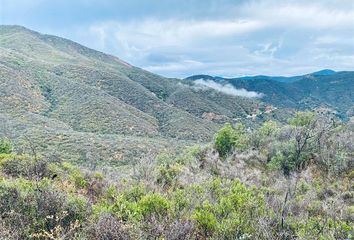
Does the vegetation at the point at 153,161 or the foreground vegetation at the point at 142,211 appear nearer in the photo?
the foreground vegetation at the point at 142,211

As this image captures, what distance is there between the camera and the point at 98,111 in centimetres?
8862

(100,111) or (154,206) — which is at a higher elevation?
(154,206)

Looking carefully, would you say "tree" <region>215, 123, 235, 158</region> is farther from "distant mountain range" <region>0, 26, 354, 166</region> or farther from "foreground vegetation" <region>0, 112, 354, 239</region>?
"foreground vegetation" <region>0, 112, 354, 239</region>

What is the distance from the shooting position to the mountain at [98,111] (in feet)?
203

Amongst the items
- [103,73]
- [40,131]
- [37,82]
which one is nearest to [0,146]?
[40,131]

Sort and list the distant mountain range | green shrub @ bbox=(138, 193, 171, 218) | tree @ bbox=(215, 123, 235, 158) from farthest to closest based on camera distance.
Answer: the distant mountain range → tree @ bbox=(215, 123, 235, 158) → green shrub @ bbox=(138, 193, 171, 218)

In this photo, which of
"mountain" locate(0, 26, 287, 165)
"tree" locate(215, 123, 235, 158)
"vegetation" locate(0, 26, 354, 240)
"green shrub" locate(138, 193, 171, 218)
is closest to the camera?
"vegetation" locate(0, 26, 354, 240)

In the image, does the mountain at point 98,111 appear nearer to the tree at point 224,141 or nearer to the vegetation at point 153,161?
the vegetation at point 153,161

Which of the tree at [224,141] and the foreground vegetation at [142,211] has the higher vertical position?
the foreground vegetation at [142,211]

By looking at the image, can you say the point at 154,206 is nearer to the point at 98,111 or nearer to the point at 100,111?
the point at 98,111

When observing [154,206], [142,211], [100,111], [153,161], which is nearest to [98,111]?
[100,111]

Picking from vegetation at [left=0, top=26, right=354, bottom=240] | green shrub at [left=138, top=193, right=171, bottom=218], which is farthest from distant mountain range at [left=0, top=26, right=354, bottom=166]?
green shrub at [left=138, top=193, right=171, bottom=218]

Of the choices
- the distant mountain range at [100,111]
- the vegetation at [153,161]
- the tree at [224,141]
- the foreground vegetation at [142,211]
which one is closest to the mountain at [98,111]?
the distant mountain range at [100,111]

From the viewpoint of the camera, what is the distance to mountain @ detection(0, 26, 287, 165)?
6179cm
